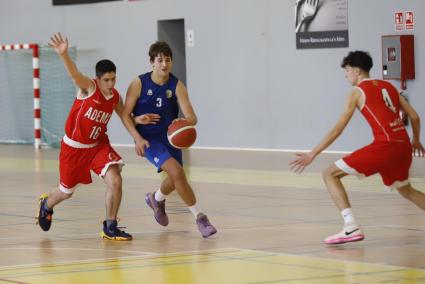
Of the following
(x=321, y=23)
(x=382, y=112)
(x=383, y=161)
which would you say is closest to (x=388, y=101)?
(x=382, y=112)

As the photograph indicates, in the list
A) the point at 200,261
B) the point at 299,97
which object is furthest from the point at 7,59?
the point at 200,261

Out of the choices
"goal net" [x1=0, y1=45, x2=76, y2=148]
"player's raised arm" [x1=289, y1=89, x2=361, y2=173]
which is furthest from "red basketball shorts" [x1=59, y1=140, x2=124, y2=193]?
"goal net" [x1=0, y1=45, x2=76, y2=148]

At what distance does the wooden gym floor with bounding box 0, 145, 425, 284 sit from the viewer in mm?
8141

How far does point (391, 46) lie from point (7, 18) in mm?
11187

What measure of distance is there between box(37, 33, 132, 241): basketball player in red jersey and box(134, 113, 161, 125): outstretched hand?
8.0 inches

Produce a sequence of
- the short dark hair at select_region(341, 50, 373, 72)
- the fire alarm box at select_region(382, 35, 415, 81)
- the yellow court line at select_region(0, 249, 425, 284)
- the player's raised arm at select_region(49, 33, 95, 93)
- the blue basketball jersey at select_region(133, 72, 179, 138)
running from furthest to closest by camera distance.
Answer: the fire alarm box at select_region(382, 35, 415, 81) → the blue basketball jersey at select_region(133, 72, 179, 138) → the player's raised arm at select_region(49, 33, 95, 93) → the short dark hair at select_region(341, 50, 373, 72) → the yellow court line at select_region(0, 249, 425, 284)

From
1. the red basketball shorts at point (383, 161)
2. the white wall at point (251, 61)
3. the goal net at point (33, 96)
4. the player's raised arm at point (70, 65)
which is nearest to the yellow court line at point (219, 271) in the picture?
the red basketball shorts at point (383, 161)

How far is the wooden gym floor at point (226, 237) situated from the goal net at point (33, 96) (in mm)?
8110

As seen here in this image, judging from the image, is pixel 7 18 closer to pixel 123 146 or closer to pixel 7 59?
pixel 7 59

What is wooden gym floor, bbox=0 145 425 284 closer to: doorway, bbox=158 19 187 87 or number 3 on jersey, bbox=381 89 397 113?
number 3 on jersey, bbox=381 89 397 113

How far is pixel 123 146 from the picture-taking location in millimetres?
24562

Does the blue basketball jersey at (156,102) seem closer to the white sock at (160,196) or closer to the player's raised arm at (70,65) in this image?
the player's raised arm at (70,65)

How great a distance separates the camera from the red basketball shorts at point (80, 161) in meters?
10.5

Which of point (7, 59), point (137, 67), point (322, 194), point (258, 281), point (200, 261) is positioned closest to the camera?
point (258, 281)
